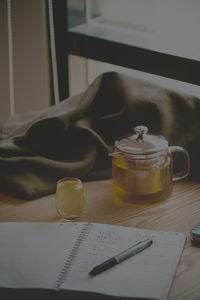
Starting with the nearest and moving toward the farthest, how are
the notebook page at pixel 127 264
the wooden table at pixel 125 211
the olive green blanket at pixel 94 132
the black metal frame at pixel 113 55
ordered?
the notebook page at pixel 127 264
the wooden table at pixel 125 211
the olive green blanket at pixel 94 132
the black metal frame at pixel 113 55

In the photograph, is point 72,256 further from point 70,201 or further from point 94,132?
point 94,132

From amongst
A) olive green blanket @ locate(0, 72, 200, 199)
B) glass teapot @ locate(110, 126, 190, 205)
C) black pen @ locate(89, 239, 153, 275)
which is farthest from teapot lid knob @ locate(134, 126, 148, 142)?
black pen @ locate(89, 239, 153, 275)

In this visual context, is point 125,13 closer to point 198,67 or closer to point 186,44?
point 186,44

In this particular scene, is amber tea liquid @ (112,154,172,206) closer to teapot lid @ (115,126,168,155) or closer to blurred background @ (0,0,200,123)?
teapot lid @ (115,126,168,155)

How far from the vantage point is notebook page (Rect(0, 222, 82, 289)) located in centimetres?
93

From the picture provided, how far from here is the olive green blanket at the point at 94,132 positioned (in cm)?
131

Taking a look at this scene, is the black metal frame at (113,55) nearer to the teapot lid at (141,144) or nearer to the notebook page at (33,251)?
the teapot lid at (141,144)

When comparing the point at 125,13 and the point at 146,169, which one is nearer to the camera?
the point at 146,169

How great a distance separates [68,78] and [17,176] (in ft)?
2.24

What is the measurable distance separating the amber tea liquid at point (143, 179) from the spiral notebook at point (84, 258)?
0.13 metres

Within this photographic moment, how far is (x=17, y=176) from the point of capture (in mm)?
1288

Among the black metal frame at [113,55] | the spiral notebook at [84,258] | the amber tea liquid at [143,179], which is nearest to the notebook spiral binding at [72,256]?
the spiral notebook at [84,258]

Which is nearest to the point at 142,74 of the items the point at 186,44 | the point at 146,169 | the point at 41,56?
the point at 186,44

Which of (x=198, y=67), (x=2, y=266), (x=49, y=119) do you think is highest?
(x=198, y=67)
